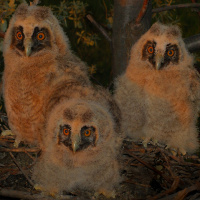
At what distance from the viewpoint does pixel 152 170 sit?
15.5 ft

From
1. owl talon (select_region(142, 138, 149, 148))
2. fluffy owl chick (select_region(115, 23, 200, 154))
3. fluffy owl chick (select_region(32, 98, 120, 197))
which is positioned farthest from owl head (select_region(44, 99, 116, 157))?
fluffy owl chick (select_region(115, 23, 200, 154))

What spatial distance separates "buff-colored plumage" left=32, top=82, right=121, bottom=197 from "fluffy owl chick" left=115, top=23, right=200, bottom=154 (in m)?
0.46

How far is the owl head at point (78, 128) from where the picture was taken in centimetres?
411

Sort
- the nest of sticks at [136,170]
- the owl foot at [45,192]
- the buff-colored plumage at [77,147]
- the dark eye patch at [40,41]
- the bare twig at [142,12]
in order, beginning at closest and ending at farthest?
the buff-colored plumage at [77,147]
the owl foot at [45,192]
the nest of sticks at [136,170]
the dark eye patch at [40,41]
the bare twig at [142,12]

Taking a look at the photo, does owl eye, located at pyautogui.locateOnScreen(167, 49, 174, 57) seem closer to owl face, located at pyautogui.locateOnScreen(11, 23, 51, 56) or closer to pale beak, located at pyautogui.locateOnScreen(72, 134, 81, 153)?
owl face, located at pyautogui.locateOnScreen(11, 23, 51, 56)

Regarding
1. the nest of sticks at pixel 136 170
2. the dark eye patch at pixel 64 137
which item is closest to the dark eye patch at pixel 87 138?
the dark eye patch at pixel 64 137

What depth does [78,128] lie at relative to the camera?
13.4 feet

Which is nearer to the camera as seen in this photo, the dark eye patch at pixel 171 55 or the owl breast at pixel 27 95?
the owl breast at pixel 27 95

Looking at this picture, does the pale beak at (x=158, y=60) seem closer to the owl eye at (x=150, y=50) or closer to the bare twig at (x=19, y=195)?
the owl eye at (x=150, y=50)

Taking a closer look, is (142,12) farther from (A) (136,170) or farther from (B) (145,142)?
(A) (136,170)

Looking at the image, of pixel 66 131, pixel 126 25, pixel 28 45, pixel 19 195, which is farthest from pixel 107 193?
pixel 126 25

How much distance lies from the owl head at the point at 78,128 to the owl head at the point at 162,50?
2.66ft

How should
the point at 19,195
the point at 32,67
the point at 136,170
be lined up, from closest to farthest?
the point at 19,195
the point at 32,67
the point at 136,170

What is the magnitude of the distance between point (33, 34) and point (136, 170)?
1752 mm
